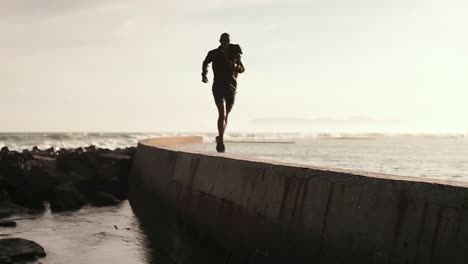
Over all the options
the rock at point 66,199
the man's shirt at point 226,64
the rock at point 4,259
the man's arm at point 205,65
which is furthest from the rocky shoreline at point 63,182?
the man's shirt at point 226,64

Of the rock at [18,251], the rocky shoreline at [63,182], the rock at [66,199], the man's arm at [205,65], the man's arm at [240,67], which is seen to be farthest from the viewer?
the rocky shoreline at [63,182]

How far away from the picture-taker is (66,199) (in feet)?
42.2

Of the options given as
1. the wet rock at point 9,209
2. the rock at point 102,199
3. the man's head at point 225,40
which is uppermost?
the man's head at point 225,40

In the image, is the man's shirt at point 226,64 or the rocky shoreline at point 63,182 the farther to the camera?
the rocky shoreline at point 63,182

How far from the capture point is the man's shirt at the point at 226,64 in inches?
380

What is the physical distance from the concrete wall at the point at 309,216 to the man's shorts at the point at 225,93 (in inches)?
85.8

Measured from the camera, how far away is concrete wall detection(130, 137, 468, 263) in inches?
118

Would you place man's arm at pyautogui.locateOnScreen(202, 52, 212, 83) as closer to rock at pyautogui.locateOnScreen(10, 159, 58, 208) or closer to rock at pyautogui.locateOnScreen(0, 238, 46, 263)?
rock at pyautogui.locateOnScreen(0, 238, 46, 263)

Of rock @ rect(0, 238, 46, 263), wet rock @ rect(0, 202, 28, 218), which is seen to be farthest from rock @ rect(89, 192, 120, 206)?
rock @ rect(0, 238, 46, 263)

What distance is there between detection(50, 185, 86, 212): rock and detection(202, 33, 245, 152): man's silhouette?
5.09 metres

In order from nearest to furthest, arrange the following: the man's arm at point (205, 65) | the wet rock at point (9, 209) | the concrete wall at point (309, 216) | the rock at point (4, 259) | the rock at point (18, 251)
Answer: the concrete wall at point (309, 216)
the rock at point (4, 259)
the rock at point (18, 251)
the man's arm at point (205, 65)
the wet rock at point (9, 209)

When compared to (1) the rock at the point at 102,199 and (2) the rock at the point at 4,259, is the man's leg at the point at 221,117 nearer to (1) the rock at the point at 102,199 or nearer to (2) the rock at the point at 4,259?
(2) the rock at the point at 4,259

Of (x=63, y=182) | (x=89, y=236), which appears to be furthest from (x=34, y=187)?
(x=89, y=236)

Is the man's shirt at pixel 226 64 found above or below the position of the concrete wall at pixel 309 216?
above
